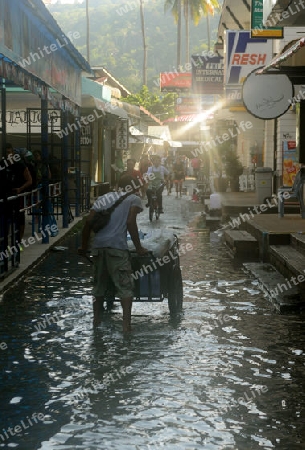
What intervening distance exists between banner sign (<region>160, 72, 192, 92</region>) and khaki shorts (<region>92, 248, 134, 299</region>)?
49.9m

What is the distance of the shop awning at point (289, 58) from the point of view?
11.1 meters

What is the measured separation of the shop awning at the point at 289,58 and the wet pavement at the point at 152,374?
3.23 meters

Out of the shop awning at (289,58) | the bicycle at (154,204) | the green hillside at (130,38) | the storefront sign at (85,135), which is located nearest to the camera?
the shop awning at (289,58)

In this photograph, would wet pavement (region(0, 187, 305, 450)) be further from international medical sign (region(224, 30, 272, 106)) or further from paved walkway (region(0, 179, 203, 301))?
international medical sign (region(224, 30, 272, 106))

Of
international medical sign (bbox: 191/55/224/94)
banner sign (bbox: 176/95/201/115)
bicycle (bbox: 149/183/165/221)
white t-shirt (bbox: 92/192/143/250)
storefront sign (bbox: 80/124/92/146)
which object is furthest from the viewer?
banner sign (bbox: 176/95/201/115)

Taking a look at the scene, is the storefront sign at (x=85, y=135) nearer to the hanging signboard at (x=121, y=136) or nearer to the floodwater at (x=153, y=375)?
the hanging signboard at (x=121, y=136)

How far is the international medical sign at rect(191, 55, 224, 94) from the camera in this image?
35.9 m

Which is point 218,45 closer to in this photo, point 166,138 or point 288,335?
point 166,138

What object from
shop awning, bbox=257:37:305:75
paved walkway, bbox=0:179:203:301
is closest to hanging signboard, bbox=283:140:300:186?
paved walkway, bbox=0:179:203:301

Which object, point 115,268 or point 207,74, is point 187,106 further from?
point 115,268

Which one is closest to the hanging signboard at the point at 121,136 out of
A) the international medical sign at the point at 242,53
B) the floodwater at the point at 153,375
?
the international medical sign at the point at 242,53

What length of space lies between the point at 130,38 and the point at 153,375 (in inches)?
6627

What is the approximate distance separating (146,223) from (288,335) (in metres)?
14.8

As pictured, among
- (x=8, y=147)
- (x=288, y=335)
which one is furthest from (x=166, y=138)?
(x=288, y=335)
